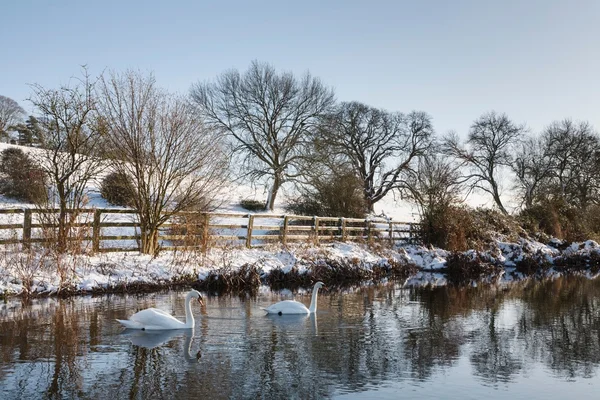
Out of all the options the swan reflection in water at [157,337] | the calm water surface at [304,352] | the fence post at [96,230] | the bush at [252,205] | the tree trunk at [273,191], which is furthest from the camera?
the bush at [252,205]

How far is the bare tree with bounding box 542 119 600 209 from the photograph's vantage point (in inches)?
1682

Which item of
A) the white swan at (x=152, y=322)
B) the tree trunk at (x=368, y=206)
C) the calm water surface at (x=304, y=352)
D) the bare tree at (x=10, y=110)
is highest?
the bare tree at (x=10, y=110)

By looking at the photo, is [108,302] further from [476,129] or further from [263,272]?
[476,129]

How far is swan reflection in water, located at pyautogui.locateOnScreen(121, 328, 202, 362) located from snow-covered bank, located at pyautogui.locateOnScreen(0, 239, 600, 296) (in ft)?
17.7

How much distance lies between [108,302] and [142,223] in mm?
4892

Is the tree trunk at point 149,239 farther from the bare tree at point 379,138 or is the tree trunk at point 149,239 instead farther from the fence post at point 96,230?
the bare tree at point 379,138

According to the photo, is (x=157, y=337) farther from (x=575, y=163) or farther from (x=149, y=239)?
(x=575, y=163)

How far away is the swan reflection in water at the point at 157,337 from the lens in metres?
9.08

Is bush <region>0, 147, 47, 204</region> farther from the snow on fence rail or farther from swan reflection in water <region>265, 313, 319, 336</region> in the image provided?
swan reflection in water <region>265, 313, 319, 336</region>

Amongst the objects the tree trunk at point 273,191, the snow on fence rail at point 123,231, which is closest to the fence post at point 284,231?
the snow on fence rail at point 123,231

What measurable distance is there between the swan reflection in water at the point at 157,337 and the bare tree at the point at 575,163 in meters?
37.4

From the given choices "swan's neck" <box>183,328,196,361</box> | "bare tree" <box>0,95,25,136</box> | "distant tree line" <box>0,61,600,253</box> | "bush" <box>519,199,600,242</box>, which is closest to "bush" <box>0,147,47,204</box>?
"distant tree line" <box>0,61,600,253</box>

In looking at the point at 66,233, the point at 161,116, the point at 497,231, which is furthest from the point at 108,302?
the point at 497,231

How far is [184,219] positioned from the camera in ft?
62.0
